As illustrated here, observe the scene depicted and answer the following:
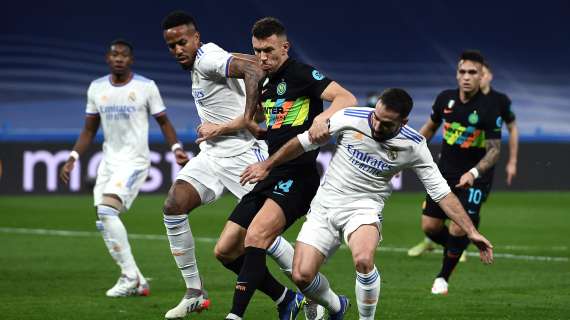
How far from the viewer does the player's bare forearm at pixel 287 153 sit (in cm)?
776

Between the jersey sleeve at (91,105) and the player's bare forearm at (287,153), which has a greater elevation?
the player's bare forearm at (287,153)

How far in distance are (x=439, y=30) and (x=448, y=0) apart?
2.58 feet

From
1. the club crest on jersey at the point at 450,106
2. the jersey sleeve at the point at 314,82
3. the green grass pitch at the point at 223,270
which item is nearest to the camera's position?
the jersey sleeve at the point at 314,82

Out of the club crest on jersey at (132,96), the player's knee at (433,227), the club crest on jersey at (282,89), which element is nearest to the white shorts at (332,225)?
the club crest on jersey at (282,89)

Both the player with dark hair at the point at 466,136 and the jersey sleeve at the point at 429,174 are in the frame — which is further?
the player with dark hair at the point at 466,136

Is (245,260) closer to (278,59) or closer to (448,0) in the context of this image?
(278,59)

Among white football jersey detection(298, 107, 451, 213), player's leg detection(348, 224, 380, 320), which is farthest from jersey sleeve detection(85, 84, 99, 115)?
player's leg detection(348, 224, 380, 320)

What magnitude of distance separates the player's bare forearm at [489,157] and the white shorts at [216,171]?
257 centimetres

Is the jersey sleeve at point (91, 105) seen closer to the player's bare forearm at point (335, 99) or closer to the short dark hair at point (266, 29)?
the short dark hair at point (266, 29)

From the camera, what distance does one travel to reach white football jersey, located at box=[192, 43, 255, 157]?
8938 mm

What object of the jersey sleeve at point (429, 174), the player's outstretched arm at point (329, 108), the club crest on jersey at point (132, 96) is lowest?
the club crest on jersey at point (132, 96)

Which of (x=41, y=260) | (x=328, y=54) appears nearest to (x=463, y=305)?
(x=41, y=260)

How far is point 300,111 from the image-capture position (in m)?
8.26

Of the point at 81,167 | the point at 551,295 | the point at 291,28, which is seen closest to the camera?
the point at 551,295
